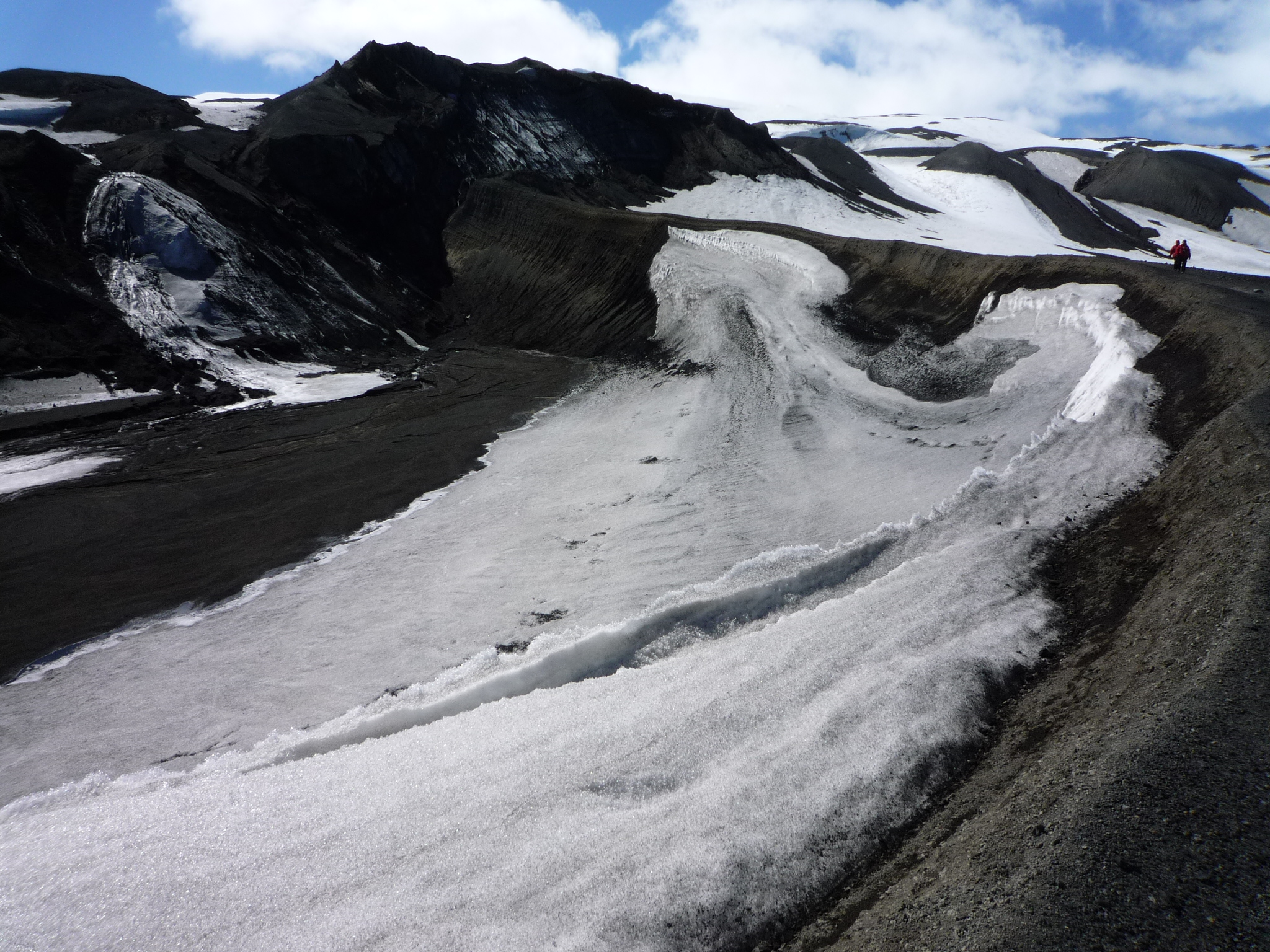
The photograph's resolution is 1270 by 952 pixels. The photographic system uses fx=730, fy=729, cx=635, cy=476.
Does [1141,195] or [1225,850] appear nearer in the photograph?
[1225,850]

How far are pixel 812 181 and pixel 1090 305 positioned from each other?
85.4 feet

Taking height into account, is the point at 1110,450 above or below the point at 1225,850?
above

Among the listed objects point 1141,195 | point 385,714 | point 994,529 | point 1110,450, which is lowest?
point 385,714

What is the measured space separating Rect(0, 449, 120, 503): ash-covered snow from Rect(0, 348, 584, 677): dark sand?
0.30 m

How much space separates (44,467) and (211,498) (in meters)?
3.70

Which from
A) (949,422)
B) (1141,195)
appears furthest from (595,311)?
(1141,195)

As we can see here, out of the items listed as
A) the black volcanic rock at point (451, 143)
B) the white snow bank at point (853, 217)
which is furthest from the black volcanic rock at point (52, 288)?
the white snow bank at point (853, 217)

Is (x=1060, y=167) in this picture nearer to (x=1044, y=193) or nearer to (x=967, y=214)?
(x=1044, y=193)

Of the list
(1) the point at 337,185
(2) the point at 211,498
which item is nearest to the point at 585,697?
(2) the point at 211,498

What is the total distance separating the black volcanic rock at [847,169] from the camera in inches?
1585

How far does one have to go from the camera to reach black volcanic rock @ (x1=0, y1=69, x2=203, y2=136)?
2798 cm

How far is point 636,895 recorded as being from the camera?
396 centimetres

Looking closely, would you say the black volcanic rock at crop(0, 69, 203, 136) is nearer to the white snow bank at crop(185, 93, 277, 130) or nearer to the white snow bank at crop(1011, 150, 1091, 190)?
the white snow bank at crop(185, 93, 277, 130)

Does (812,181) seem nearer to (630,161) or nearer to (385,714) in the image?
(630,161)
